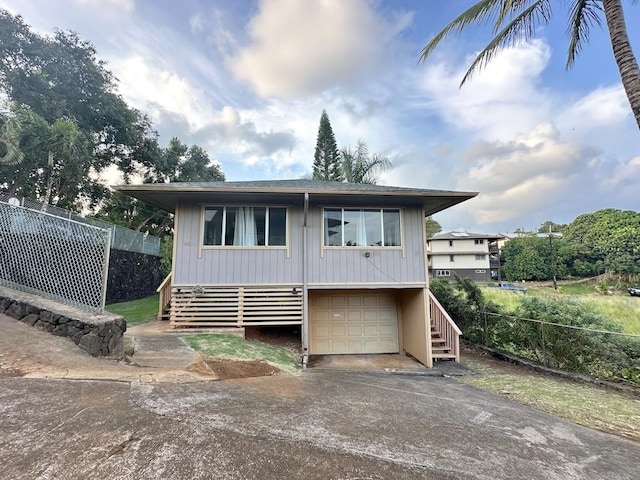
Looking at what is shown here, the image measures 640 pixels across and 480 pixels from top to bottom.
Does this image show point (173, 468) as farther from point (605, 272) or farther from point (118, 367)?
point (605, 272)

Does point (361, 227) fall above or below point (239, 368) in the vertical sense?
above

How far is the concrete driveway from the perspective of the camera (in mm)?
2166

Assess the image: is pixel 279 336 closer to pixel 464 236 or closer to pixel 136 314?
pixel 136 314

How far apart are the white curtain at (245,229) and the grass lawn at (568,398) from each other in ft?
19.1

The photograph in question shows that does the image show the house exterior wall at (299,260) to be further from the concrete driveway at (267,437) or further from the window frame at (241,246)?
the concrete driveway at (267,437)

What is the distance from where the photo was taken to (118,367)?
402cm

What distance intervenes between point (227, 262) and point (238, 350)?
7.59 feet

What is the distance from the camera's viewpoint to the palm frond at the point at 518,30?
6.70m

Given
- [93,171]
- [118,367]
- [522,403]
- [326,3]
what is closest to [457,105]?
[326,3]

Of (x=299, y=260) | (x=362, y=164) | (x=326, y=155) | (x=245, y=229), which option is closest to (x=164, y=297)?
(x=245, y=229)

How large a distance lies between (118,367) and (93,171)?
18.6 metres

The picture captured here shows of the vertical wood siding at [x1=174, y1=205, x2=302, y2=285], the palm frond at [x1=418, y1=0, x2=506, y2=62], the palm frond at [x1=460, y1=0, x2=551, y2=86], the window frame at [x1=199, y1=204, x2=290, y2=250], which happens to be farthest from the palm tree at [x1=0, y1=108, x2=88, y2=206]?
the palm frond at [x1=460, y1=0, x2=551, y2=86]

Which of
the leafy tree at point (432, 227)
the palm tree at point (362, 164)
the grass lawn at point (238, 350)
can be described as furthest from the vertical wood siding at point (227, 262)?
the leafy tree at point (432, 227)

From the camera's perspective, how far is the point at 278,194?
7234mm
